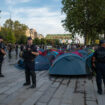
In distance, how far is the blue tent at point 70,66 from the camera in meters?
8.16

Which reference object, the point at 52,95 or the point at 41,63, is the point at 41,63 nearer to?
the point at 41,63

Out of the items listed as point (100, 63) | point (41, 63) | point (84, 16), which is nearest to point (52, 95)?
point (100, 63)

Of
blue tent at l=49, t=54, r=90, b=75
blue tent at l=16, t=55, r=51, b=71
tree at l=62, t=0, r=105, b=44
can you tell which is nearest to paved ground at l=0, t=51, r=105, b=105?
blue tent at l=49, t=54, r=90, b=75

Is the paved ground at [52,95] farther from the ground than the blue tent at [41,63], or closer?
closer

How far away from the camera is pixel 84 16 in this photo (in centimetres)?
3266

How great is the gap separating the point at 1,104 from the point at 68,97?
188 cm

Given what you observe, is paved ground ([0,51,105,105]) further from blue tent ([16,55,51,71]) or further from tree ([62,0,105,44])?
tree ([62,0,105,44])

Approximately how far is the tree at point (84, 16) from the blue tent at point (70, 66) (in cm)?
2300

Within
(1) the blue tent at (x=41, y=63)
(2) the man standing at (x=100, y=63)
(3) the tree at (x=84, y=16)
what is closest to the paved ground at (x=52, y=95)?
(2) the man standing at (x=100, y=63)

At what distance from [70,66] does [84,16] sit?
85.1ft

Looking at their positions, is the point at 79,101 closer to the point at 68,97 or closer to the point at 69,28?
the point at 68,97

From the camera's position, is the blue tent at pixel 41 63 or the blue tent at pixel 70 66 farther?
the blue tent at pixel 41 63

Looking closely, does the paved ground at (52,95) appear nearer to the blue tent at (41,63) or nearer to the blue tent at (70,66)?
the blue tent at (70,66)

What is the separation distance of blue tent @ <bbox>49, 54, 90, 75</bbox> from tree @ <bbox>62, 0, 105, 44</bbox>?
23.0 meters
